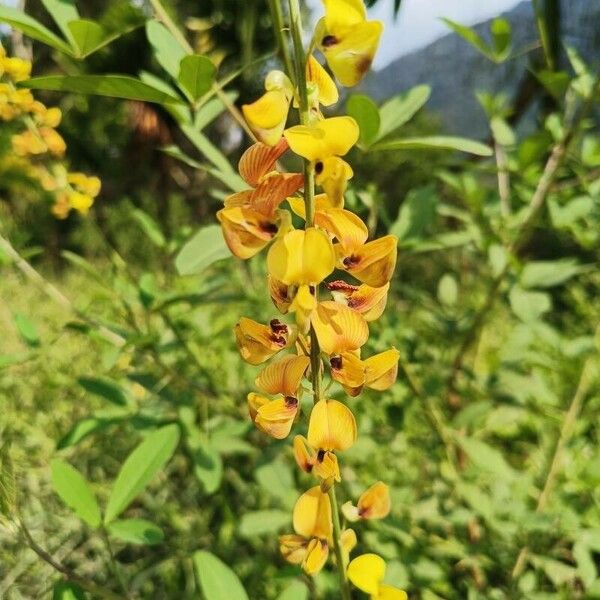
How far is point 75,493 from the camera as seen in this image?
24.2 inches

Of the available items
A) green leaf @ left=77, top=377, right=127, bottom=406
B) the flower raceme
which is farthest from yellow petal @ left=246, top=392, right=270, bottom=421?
green leaf @ left=77, top=377, right=127, bottom=406

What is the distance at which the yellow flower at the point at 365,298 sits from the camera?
450 mm

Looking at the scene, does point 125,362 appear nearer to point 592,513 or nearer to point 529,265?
point 529,265

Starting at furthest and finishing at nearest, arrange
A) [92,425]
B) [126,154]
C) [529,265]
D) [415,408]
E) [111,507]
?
[126,154]
[415,408]
[529,265]
[92,425]
[111,507]

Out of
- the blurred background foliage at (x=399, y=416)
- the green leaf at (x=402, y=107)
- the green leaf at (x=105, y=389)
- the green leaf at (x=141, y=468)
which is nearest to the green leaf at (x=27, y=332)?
the blurred background foliage at (x=399, y=416)

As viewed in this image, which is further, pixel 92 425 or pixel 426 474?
pixel 426 474

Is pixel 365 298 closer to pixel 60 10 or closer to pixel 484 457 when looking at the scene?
pixel 60 10

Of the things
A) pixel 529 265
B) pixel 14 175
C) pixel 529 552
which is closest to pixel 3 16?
pixel 529 265

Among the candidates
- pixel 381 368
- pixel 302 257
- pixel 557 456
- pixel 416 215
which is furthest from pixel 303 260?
pixel 557 456

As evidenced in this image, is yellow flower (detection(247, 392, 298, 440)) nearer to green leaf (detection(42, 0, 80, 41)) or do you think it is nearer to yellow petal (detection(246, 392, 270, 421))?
yellow petal (detection(246, 392, 270, 421))

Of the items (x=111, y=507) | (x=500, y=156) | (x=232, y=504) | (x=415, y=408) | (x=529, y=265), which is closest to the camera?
(x=111, y=507)

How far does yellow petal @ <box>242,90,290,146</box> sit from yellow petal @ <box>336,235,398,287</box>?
8cm

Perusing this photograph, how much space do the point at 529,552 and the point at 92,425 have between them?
2.29 feet

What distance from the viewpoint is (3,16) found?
0.49 m
